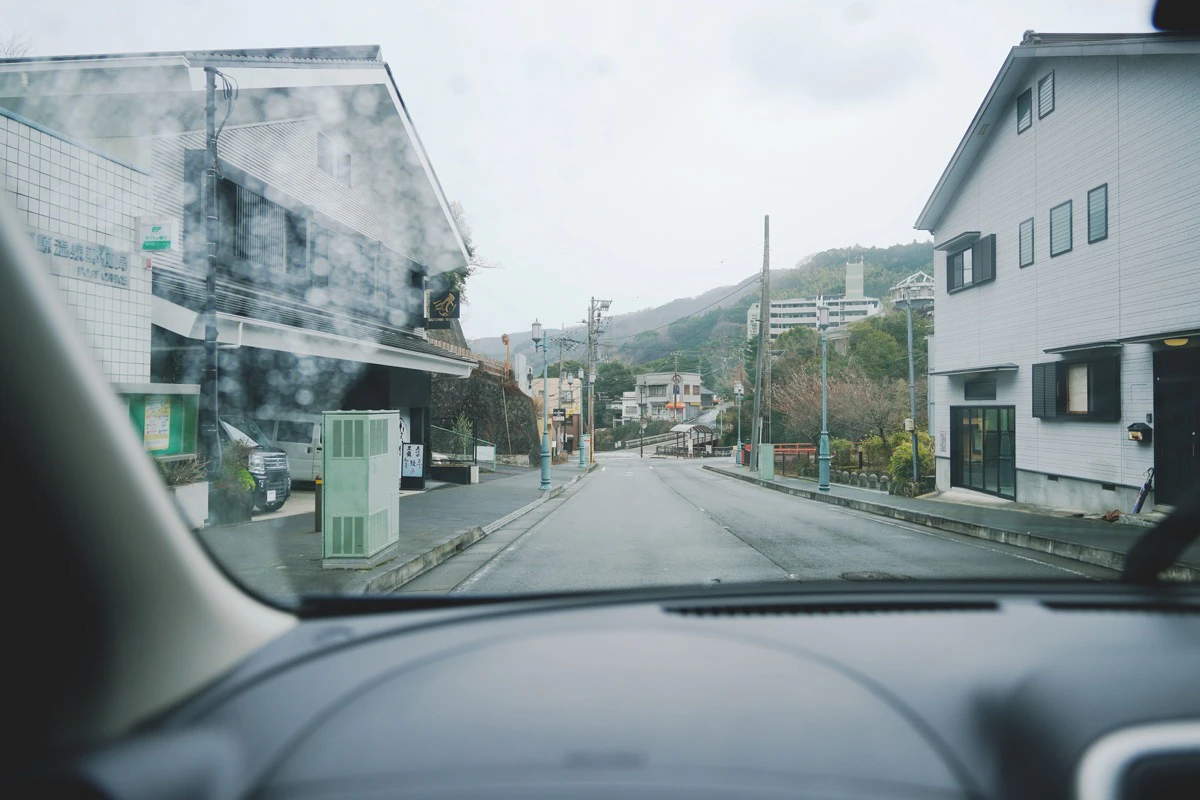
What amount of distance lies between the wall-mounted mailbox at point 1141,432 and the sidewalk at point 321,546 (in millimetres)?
9379

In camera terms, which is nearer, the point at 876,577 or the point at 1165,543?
the point at 1165,543

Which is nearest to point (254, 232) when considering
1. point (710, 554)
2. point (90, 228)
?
point (90, 228)

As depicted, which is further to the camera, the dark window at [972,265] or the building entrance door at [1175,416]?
the dark window at [972,265]

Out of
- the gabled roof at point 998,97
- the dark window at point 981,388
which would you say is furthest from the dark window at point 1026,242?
the dark window at point 981,388

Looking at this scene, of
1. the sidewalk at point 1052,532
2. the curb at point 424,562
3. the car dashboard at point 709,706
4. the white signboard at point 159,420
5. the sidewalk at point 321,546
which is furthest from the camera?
the curb at point 424,562

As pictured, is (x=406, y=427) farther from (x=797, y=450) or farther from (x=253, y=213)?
(x=797, y=450)

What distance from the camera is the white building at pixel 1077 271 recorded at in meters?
8.63

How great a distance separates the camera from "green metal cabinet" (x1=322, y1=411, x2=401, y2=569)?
5961 mm

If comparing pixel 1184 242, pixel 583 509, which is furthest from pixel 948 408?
pixel 583 509

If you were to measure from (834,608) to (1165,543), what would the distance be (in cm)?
91

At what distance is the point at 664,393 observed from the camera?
80250mm

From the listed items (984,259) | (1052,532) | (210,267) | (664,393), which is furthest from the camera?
(664,393)

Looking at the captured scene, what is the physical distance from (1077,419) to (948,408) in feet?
19.1

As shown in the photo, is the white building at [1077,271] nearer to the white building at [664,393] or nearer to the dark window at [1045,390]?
the dark window at [1045,390]
